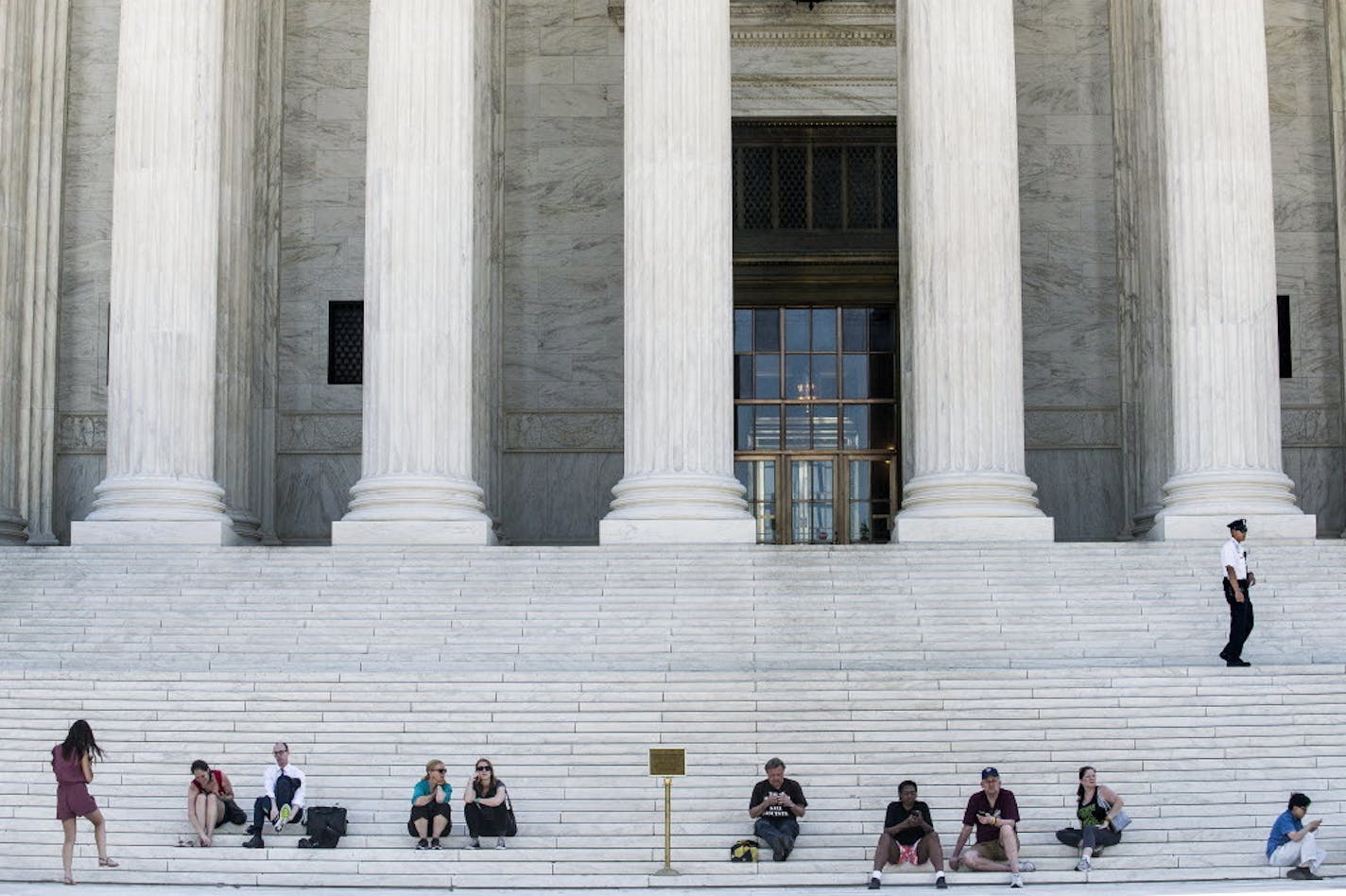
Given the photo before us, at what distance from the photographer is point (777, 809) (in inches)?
945

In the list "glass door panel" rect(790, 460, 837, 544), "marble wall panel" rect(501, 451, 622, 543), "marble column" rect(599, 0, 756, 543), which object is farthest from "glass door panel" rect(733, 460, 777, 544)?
"marble column" rect(599, 0, 756, 543)

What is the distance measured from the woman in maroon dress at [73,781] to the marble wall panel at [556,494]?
2444 centimetres

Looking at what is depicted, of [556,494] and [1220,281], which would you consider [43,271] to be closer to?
[556,494]

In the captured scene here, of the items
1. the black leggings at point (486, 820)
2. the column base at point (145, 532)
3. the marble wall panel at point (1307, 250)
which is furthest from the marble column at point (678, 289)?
the marble wall panel at point (1307, 250)

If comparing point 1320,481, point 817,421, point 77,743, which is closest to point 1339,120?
point 1320,481

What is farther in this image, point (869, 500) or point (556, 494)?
point (869, 500)

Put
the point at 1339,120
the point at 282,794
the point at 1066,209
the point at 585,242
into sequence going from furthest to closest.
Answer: the point at 585,242 → the point at 1066,209 → the point at 1339,120 → the point at 282,794

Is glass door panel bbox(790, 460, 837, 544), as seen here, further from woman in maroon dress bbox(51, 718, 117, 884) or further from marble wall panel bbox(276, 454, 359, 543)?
woman in maroon dress bbox(51, 718, 117, 884)

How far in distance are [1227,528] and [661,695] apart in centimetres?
1369

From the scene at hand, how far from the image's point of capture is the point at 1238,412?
120ft

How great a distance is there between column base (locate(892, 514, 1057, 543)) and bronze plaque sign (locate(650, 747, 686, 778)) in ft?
47.3

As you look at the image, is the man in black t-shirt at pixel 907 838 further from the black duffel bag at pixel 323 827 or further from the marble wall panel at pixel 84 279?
the marble wall panel at pixel 84 279

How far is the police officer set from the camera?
29.4 m

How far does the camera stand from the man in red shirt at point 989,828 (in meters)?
23.0
